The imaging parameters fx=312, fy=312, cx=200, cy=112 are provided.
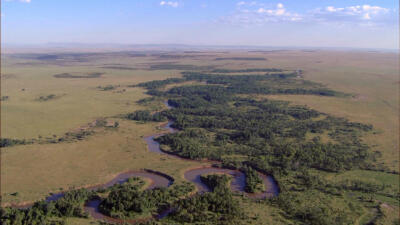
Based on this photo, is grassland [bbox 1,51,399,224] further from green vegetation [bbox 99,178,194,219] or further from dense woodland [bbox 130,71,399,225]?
green vegetation [bbox 99,178,194,219]

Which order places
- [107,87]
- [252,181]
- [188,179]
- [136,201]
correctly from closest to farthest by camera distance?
[136,201] → [252,181] → [188,179] → [107,87]

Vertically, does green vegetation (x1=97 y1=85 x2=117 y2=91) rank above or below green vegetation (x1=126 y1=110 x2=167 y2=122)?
above

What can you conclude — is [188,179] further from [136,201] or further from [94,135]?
[94,135]

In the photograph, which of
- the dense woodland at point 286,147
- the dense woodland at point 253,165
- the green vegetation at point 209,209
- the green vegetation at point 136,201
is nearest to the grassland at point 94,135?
the green vegetation at point 209,209

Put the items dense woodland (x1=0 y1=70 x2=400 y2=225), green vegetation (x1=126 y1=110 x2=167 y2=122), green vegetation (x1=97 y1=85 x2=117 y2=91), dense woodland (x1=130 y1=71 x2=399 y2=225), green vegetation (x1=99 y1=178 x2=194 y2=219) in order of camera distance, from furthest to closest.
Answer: green vegetation (x1=97 y1=85 x2=117 y2=91)
green vegetation (x1=126 y1=110 x2=167 y2=122)
dense woodland (x1=130 y1=71 x2=399 y2=225)
green vegetation (x1=99 y1=178 x2=194 y2=219)
dense woodland (x1=0 y1=70 x2=400 y2=225)

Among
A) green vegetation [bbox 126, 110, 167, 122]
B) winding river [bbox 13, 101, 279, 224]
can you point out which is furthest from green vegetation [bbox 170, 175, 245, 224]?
green vegetation [bbox 126, 110, 167, 122]

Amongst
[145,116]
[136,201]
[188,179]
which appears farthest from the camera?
[145,116]

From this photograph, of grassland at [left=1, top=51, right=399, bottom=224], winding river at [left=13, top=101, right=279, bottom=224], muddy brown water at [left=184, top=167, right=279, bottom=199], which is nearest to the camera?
winding river at [left=13, top=101, right=279, bottom=224]

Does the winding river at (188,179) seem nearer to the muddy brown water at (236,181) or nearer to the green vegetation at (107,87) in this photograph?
the muddy brown water at (236,181)

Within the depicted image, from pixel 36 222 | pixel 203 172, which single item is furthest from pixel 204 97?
pixel 36 222

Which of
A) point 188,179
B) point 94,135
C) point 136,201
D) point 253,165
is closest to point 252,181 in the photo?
point 253,165

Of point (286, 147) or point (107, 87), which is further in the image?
point (107, 87)
